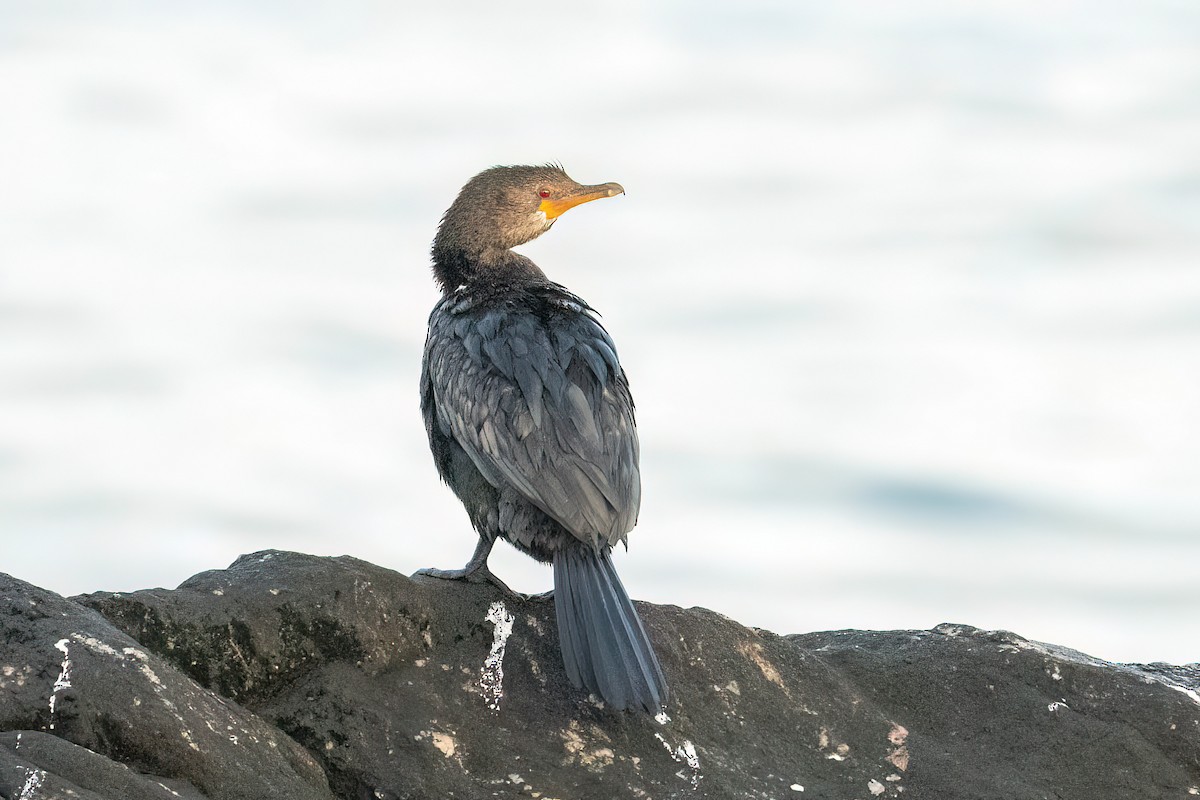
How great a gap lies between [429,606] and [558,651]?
18.9 inches

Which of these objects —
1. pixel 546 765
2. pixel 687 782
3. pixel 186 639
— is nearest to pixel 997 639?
pixel 687 782

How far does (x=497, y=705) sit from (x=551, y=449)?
A: 1064 mm

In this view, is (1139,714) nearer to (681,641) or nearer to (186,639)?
(681,641)

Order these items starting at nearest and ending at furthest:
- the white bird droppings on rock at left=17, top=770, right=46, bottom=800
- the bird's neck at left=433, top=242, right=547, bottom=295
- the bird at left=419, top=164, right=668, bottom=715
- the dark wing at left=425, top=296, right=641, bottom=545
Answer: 1. the white bird droppings on rock at left=17, top=770, right=46, bottom=800
2. the bird at left=419, top=164, right=668, bottom=715
3. the dark wing at left=425, top=296, right=641, bottom=545
4. the bird's neck at left=433, top=242, right=547, bottom=295

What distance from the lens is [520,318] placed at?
5828 millimetres

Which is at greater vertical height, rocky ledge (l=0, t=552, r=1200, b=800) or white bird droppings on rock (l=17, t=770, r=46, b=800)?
rocky ledge (l=0, t=552, r=1200, b=800)

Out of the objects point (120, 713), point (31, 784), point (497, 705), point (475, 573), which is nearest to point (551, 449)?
point (475, 573)

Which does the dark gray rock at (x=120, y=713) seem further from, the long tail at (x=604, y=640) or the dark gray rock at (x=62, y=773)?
the long tail at (x=604, y=640)

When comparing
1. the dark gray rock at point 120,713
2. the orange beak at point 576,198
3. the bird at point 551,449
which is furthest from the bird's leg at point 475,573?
the orange beak at point 576,198

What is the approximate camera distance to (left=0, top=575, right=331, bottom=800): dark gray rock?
147 inches

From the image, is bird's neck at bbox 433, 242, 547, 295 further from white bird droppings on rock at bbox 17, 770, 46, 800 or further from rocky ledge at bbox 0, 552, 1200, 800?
white bird droppings on rock at bbox 17, 770, 46, 800

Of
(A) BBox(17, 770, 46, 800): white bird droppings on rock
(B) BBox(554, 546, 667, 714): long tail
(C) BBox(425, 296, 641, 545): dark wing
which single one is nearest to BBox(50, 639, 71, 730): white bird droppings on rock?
(A) BBox(17, 770, 46, 800): white bird droppings on rock

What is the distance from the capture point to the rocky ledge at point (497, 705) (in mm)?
3855

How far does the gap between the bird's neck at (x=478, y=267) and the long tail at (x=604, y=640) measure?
→ 199cm
